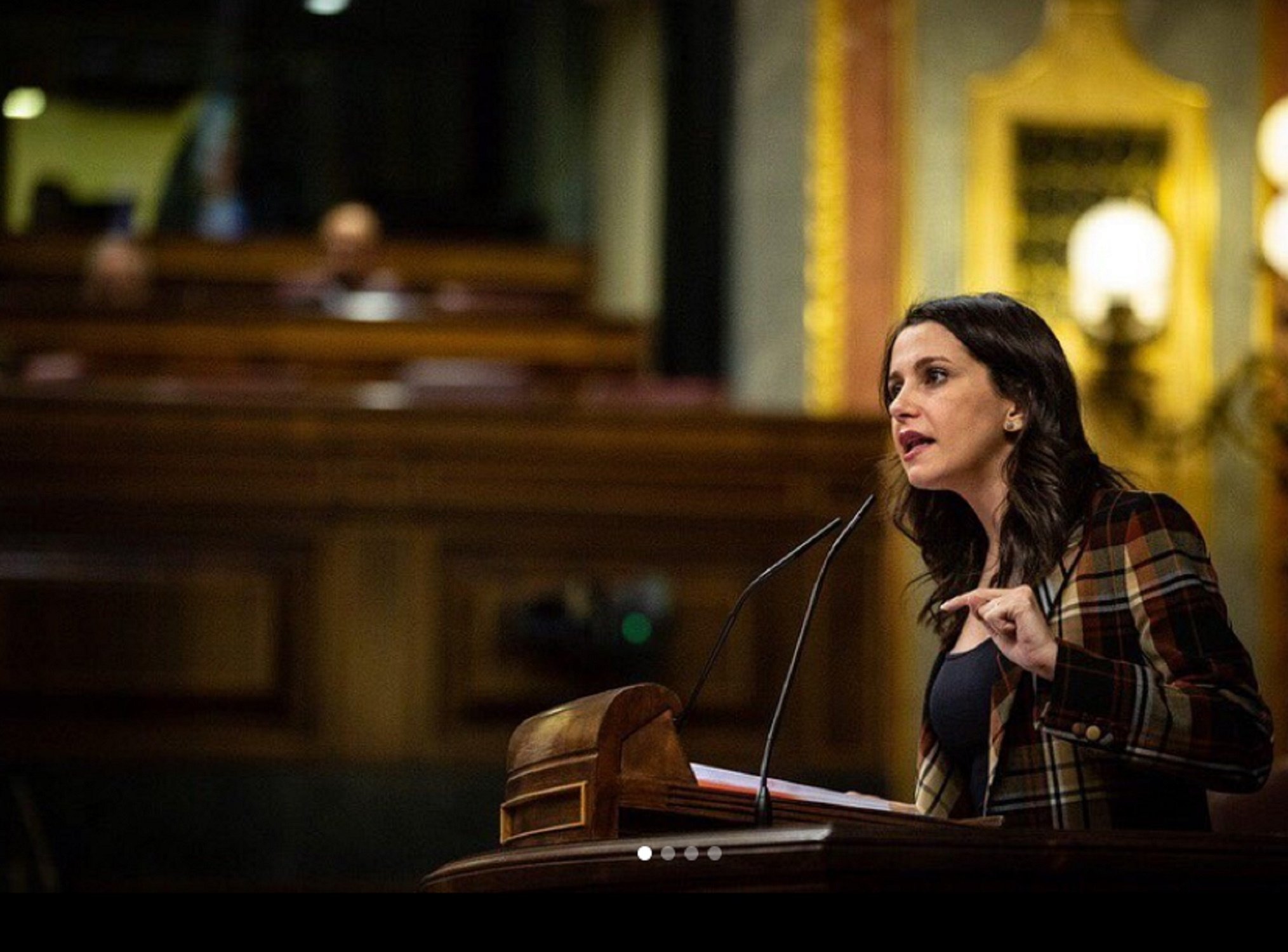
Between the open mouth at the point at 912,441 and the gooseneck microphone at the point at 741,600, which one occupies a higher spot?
the open mouth at the point at 912,441

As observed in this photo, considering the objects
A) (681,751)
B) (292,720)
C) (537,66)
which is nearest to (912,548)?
(292,720)

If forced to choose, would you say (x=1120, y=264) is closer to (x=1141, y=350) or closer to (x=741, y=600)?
(x=1141, y=350)

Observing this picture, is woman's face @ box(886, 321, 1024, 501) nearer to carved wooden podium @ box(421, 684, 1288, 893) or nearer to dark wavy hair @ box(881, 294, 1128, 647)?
dark wavy hair @ box(881, 294, 1128, 647)

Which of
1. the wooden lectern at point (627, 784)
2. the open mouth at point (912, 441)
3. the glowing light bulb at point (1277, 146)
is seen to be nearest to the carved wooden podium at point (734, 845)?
the wooden lectern at point (627, 784)

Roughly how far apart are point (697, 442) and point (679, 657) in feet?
1.62

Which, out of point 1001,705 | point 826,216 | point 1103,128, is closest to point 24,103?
point 826,216

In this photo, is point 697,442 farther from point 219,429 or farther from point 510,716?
point 219,429

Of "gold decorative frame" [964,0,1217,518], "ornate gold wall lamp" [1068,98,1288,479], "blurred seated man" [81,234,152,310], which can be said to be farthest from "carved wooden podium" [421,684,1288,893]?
"blurred seated man" [81,234,152,310]

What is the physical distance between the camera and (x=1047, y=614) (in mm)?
1660

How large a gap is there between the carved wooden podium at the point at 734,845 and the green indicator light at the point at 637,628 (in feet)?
9.94

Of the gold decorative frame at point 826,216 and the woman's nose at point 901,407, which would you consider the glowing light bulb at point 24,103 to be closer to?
the gold decorative frame at point 826,216

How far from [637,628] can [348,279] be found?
3.15 m

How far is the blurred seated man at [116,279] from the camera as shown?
6.96 m

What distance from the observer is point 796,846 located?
4.08 ft
